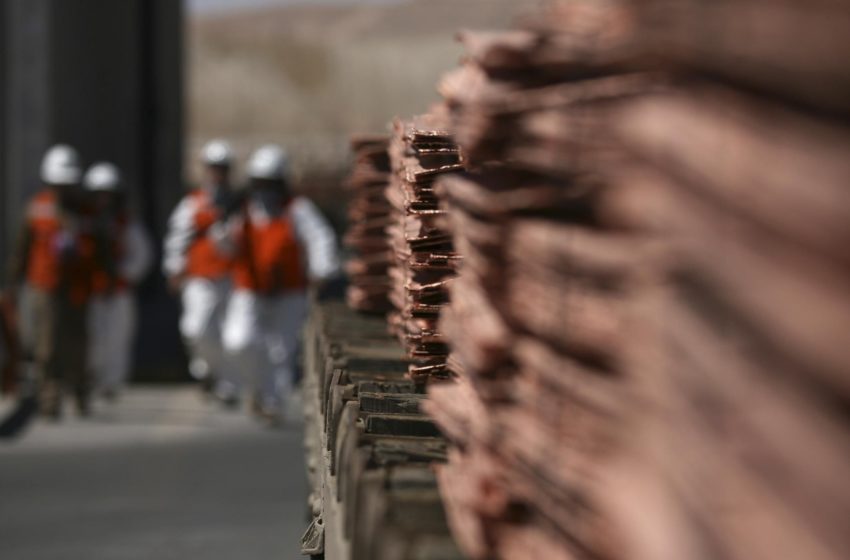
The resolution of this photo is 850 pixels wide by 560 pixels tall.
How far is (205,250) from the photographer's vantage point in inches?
639

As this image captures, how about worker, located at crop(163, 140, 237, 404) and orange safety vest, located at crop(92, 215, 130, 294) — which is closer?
worker, located at crop(163, 140, 237, 404)

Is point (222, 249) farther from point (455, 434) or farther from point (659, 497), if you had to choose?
point (659, 497)

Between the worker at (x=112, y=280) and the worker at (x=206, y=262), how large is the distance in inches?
34.9

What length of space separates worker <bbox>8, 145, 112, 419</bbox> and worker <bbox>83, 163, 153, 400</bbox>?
0.82 ft

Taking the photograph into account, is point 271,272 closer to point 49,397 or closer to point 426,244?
point 49,397

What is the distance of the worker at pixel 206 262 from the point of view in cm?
1606

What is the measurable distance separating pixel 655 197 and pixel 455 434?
49.6 inches

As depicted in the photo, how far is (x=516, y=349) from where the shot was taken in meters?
2.65

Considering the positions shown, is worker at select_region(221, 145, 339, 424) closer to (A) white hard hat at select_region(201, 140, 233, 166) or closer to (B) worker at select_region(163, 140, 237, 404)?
(B) worker at select_region(163, 140, 237, 404)

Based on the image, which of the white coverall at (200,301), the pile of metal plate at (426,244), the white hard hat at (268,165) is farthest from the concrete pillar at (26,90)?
the pile of metal plate at (426,244)

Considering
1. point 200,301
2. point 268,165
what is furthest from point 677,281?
point 200,301

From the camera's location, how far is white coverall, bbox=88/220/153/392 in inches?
683

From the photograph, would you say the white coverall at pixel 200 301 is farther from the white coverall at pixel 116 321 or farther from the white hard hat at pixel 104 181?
the white hard hat at pixel 104 181

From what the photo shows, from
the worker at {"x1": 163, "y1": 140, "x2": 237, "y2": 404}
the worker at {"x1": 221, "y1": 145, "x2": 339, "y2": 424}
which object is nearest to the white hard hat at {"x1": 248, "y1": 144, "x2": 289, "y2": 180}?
the worker at {"x1": 221, "y1": 145, "x2": 339, "y2": 424}
